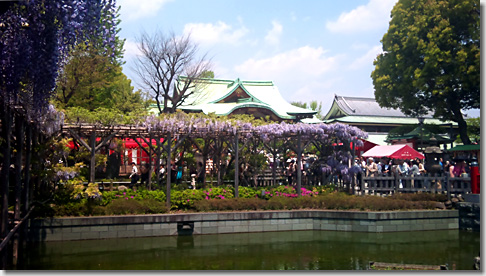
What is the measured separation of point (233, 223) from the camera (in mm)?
15633

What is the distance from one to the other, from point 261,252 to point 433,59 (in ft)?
58.3

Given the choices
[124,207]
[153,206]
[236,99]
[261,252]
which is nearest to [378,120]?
[236,99]

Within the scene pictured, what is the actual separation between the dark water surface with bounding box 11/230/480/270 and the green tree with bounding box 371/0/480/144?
40.3 feet

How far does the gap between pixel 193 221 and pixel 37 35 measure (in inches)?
335

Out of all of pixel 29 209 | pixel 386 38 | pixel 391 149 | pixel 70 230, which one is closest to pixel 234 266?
pixel 70 230

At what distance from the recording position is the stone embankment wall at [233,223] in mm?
13750

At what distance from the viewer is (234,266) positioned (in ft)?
37.1

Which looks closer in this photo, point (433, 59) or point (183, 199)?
point (183, 199)

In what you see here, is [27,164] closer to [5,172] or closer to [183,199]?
[5,172]

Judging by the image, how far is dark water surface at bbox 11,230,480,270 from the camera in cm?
1129

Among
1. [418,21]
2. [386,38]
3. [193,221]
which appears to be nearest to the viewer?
[193,221]

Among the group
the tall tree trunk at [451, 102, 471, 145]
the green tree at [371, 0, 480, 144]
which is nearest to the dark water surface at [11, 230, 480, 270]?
the green tree at [371, 0, 480, 144]

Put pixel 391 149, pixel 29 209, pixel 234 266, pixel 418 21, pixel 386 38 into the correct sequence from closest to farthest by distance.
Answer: pixel 234 266, pixel 29 209, pixel 391 149, pixel 418 21, pixel 386 38

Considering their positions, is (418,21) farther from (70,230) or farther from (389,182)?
(70,230)
